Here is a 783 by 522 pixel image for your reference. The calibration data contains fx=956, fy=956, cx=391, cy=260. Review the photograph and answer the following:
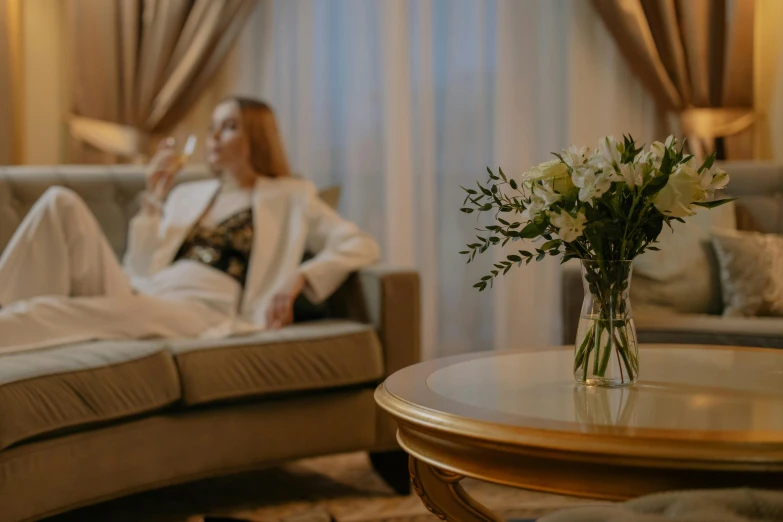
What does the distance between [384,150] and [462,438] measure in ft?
8.71

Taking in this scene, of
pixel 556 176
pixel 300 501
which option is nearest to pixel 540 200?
pixel 556 176

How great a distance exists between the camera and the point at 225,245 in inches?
116

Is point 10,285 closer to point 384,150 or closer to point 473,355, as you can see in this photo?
point 473,355

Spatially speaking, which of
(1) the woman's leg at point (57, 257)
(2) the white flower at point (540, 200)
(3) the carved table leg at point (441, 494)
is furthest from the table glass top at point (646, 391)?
(1) the woman's leg at point (57, 257)

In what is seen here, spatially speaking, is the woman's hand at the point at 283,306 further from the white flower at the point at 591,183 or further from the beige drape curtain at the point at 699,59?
the beige drape curtain at the point at 699,59

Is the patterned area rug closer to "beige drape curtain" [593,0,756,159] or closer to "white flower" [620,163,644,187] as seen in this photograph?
"white flower" [620,163,644,187]

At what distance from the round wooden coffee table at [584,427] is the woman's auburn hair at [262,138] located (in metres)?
1.50

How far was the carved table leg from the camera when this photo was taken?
5.46ft

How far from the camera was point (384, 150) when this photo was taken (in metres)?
3.85

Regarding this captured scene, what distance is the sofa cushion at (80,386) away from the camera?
1887 millimetres

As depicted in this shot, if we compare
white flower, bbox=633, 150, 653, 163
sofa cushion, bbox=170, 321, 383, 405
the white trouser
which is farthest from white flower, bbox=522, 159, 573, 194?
the white trouser

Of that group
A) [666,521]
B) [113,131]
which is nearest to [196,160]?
[113,131]

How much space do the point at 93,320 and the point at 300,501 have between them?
72 cm

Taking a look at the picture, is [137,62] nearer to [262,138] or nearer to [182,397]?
[262,138]
